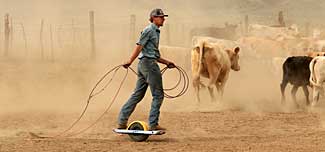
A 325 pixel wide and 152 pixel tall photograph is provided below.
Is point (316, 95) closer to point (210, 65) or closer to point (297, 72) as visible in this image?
point (297, 72)

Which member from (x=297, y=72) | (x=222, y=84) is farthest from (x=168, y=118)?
(x=297, y=72)

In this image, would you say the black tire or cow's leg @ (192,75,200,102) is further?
cow's leg @ (192,75,200,102)

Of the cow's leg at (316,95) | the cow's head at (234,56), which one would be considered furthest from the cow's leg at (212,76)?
the cow's leg at (316,95)

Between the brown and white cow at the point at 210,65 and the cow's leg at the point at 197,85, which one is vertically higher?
the brown and white cow at the point at 210,65

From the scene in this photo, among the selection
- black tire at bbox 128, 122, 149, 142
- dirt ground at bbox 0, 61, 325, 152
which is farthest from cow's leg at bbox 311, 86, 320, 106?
black tire at bbox 128, 122, 149, 142

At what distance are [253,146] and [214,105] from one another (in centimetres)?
727

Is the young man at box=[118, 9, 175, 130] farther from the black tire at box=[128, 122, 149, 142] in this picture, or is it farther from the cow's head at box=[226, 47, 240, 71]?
the cow's head at box=[226, 47, 240, 71]

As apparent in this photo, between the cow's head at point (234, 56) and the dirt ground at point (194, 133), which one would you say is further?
the cow's head at point (234, 56)

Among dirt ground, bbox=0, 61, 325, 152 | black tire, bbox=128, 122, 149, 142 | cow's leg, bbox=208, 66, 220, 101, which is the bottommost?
dirt ground, bbox=0, 61, 325, 152

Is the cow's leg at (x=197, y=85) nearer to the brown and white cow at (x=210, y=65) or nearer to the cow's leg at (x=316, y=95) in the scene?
the brown and white cow at (x=210, y=65)

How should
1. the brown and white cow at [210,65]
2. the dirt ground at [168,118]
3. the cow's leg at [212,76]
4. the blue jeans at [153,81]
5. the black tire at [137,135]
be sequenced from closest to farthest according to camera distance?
the dirt ground at [168,118], the black tire at [137,135], the blue jeans at [153,81], the brown and white cow at [210,65], the cow's leg at [212,76]

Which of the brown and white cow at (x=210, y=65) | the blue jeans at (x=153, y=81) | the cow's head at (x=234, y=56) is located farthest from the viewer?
the cow's head at (x=234, y=56)

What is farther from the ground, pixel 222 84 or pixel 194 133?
pixel 222 84

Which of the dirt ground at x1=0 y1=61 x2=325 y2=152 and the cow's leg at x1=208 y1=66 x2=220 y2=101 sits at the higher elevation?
the cow's leg at x1=208 y1=66 x2=220 y2=101
